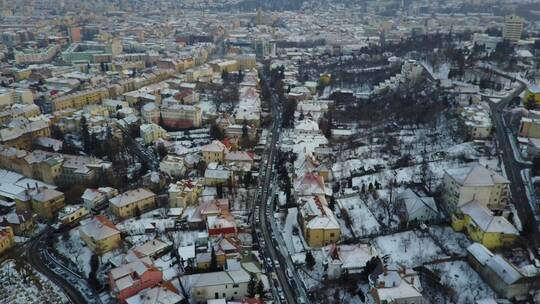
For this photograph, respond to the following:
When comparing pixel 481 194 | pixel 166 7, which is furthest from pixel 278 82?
pixel 166 7

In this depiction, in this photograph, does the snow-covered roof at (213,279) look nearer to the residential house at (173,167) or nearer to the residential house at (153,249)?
the residential house at (153,249)

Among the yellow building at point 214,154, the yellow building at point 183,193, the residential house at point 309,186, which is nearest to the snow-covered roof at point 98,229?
the yellow building at point 183,193

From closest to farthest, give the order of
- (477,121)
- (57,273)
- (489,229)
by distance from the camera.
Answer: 1. (489,229)
2. (57,273)
3. (477,121)

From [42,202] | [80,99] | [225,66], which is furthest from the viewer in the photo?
[225,66]

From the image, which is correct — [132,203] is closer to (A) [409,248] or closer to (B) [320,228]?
(B) [320,228]

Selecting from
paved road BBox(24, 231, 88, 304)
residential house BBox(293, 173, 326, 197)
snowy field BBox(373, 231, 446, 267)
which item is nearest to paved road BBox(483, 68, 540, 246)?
snowy field BBox(373, 231, 446, 267)

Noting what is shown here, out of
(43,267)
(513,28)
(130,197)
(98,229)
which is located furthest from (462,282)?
(513,28)

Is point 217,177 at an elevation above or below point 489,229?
below

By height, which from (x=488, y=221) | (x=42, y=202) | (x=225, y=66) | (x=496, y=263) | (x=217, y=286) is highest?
(x=225, y=66)
